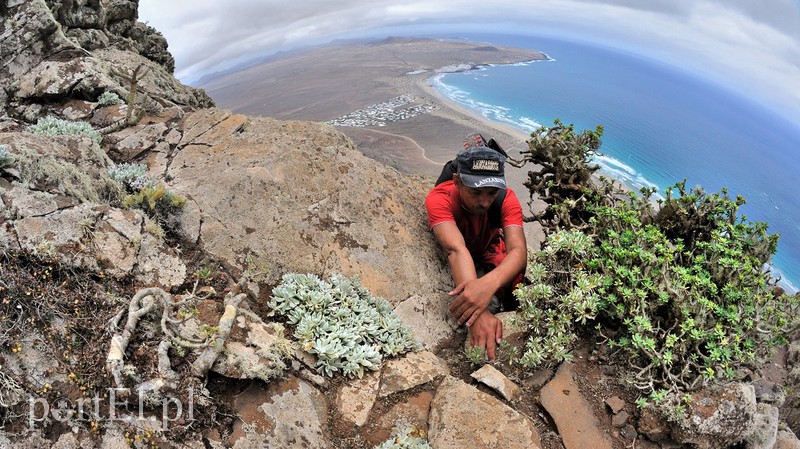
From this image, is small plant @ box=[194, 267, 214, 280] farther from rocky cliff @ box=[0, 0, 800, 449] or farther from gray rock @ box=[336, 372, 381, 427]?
gray rock @ box=[336, 372, 381, 427]

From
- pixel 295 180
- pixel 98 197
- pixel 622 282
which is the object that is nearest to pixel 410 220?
pixel 295 180

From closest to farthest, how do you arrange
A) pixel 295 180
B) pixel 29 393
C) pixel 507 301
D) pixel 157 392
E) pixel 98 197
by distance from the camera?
1. pixel 29 393
2. pixel 157 392
3. pixel 98 197
4. pixel 507 301
5. pixel 295 180

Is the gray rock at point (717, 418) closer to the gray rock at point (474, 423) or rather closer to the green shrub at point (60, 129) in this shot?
the gray rock at point (474, 423)

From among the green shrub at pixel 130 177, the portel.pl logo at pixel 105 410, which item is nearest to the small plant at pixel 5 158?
the green shrub at pixel 130 177

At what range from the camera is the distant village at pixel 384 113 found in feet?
379

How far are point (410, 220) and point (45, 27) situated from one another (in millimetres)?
9949

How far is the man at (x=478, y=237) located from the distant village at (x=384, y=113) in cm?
10990

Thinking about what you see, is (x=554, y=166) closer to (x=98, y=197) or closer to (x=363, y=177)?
(x=363, y=177)

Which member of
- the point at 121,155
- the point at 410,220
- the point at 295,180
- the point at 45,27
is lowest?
the point at 410,220

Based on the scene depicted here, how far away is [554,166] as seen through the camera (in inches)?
254

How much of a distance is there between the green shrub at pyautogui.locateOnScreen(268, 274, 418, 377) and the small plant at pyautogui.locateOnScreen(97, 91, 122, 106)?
6818 mm

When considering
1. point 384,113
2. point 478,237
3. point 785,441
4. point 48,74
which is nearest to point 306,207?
point 478,237

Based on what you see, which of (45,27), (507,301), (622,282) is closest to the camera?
(622,282)

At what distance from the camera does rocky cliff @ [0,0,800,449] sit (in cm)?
308
